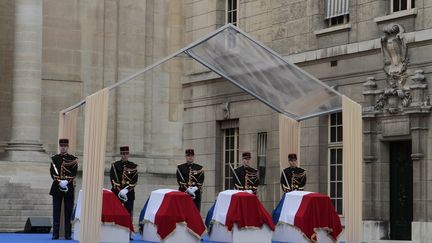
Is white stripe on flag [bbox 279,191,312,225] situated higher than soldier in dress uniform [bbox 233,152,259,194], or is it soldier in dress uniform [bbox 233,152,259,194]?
soldier in dress uniform [bbox 233,152,259,194]

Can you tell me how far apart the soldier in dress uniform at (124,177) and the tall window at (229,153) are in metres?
7.95

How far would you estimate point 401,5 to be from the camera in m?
28.5

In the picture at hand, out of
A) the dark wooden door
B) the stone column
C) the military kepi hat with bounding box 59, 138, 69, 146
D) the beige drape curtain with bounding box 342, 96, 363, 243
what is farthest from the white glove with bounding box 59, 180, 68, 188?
the stone column

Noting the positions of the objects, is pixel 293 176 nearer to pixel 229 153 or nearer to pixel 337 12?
pixel 337 12

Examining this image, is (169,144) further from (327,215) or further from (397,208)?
(327,215)

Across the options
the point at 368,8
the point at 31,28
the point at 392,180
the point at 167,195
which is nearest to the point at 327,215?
the point at 167,195

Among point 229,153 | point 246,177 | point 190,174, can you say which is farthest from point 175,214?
point 229,153

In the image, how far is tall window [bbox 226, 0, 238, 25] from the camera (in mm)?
35700

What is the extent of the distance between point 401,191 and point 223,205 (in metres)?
5.64

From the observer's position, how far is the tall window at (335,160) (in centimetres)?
3031

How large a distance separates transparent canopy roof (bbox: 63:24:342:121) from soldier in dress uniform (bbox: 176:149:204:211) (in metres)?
2.01

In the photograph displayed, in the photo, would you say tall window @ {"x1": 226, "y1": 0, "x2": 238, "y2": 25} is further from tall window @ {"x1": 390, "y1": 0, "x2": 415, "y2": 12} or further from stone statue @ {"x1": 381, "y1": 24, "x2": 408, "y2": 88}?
stone statue @ {"x1": 381, "y1": 24, "x2": 408, "y2": 88}

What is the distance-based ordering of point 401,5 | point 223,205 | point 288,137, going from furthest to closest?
point 401,5
point 288,137
point 223,205

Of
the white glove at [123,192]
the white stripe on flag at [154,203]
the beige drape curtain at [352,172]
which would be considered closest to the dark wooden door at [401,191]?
the beige drape curtain at [352,172]
